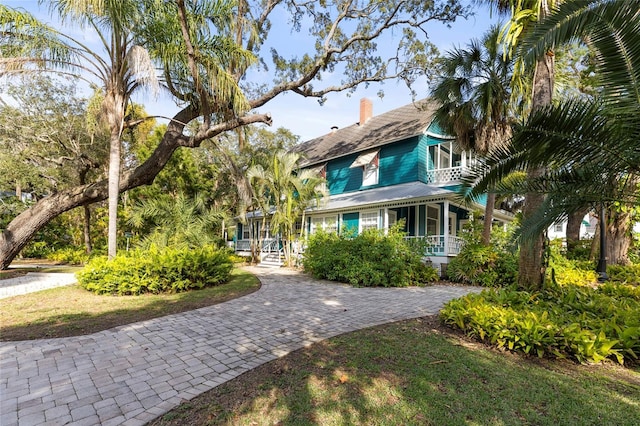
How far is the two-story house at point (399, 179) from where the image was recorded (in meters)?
13.8

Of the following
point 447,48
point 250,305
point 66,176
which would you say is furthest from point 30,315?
point 66,176

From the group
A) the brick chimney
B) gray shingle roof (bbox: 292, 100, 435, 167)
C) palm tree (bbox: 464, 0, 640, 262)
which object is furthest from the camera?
the brick chimney

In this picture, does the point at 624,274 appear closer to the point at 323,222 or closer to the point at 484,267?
the point at 484,267

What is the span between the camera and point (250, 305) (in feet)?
22.1

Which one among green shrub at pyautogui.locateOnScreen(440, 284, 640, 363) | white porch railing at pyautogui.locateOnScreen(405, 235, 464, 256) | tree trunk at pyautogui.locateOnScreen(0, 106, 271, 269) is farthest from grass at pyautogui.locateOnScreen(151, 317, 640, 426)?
tree trunk at pyautogui.locateOnScreen(0, 106, 271, 269)

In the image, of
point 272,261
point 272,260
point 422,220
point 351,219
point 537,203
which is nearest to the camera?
point 537,203

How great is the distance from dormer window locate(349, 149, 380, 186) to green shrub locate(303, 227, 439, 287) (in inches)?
248

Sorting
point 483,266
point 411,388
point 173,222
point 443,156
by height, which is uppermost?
point 443,156

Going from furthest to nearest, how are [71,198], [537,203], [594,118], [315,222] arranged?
[315,222], [71,198], [537,203], [594,118]

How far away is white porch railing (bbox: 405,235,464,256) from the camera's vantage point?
1218 centimetres

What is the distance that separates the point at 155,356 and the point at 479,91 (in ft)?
36.8

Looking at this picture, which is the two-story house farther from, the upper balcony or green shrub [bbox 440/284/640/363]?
green shrub [bbox 440/284/640/363]

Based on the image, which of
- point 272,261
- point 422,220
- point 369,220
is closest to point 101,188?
point 272,261

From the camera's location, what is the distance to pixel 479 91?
1005 centimetres
